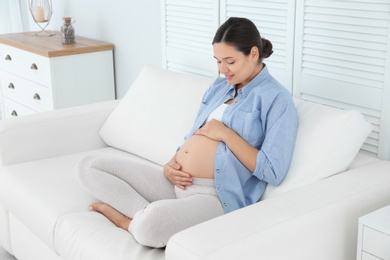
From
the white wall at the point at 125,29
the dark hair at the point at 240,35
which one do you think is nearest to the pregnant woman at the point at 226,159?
the dark hair at the point at 240,35

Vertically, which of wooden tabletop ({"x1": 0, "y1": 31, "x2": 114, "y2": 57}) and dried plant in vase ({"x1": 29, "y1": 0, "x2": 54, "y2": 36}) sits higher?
dried plant in vase ({"x1": 29, "y1": 0, "x2": 54, "y2": 36})

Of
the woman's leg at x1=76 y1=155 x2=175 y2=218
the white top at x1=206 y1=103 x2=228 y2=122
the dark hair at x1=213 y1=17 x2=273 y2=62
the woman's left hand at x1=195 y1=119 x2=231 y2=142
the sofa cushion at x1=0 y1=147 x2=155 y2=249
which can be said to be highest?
the dark hair at x1=213 y1=17 x2=273 y2=62

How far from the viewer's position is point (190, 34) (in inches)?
116

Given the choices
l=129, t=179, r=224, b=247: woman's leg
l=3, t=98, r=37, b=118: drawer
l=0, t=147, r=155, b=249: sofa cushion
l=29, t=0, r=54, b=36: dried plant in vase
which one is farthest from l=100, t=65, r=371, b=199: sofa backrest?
l=29, t=0, r=54, b=36: dried plant in vase

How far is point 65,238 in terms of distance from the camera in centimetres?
195

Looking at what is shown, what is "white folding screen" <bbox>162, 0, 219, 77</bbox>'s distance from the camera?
9.23 feet

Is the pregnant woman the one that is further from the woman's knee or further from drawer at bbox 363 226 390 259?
drawer at bbox 363 226 390 259

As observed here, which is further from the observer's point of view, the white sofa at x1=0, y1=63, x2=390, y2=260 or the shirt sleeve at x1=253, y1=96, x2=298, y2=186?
the shirt sleeve at x1=253, y1=96, x2=298, y2=186

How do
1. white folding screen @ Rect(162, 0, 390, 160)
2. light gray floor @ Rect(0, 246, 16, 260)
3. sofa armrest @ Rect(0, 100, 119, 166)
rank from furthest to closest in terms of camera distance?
light gray floor @ Rect(0, 246, 16, 260)
sofa armrest @ Rect(0, 100, 119, 166)
white folding screen @ Rect(162, 0, 390, 160)

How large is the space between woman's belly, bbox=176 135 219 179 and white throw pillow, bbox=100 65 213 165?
36 cm

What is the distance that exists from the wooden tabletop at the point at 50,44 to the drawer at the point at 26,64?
0.13 feet

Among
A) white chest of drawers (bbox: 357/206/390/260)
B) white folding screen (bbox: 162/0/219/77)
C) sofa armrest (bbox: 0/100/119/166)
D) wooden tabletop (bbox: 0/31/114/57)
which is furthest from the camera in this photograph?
wooden tabletop (bbox: 0/31/114/57)

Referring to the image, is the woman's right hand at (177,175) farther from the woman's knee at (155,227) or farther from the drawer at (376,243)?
the drawer at (376,243)

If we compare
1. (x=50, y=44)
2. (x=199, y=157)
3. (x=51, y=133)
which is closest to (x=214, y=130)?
(x=199, y=157)
